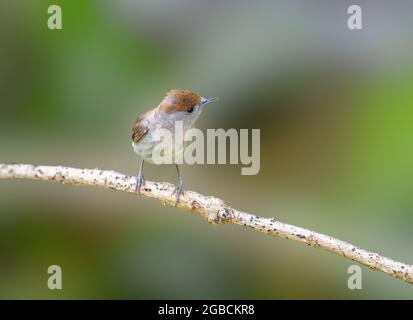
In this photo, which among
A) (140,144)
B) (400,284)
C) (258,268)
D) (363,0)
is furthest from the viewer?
(363,0)

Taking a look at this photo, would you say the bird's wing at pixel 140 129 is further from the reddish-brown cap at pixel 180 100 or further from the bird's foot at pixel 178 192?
the bird's foot at pixel 178 192

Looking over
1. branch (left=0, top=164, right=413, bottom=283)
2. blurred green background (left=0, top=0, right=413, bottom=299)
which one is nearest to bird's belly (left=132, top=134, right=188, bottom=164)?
branch (left=0, top=164, right=413, bottom=283)

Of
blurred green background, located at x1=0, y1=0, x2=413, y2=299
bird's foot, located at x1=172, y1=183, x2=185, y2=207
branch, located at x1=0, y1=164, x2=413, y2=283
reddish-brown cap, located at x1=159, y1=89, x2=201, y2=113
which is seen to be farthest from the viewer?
blurred green background, located at x1=0, y1=0, x2=413, y2=299

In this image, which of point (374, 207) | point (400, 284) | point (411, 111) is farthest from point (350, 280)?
point (411, 111)

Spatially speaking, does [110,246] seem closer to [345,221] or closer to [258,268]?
[258,268]

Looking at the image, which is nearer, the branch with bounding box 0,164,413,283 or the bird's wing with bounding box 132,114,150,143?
the branch with bounding box 0,164,413,283

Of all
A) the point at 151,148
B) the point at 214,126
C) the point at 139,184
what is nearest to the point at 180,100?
the point at 151,148

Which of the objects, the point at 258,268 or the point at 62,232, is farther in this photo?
the point at 258,268

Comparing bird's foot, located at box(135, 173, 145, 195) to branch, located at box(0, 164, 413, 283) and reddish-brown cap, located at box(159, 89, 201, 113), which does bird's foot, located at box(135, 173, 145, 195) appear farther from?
reddish-brown cap, located at box(159, 89, 201, 113)
